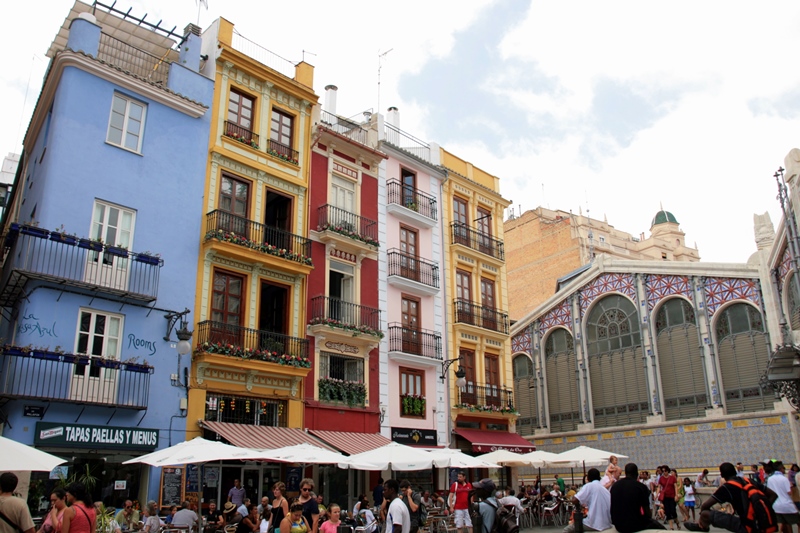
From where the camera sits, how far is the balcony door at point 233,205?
20.0 metres

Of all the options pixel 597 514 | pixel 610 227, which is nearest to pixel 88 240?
pixel 597 514

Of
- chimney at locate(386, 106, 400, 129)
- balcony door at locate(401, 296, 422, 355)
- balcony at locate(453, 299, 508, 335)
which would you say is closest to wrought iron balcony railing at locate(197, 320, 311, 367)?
balcony door at locate(401, 296, 422, 355)

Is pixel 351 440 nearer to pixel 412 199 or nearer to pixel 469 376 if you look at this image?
pixel 469 376

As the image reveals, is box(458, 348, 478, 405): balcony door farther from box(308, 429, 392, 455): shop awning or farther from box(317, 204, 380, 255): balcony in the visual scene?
box(317, 204, 380, 255): balcony

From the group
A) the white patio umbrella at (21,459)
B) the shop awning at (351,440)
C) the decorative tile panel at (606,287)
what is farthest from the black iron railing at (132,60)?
the decorative tile panel at (606,287)

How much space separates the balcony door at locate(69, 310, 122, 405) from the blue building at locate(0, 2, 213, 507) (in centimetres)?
3

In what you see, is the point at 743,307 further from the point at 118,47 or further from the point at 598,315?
the point at 118,47

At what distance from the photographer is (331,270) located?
23.3 m

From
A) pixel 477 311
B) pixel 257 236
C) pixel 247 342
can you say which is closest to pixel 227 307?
pixel 247 342

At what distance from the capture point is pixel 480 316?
1109 inches

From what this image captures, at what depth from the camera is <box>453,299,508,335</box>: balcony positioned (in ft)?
89.5

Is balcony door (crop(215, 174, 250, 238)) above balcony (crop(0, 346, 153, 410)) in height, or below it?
above

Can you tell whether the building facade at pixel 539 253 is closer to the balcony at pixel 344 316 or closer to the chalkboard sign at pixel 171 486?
the balcony at pixel 344 316

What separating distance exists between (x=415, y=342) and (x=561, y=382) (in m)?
13.2
